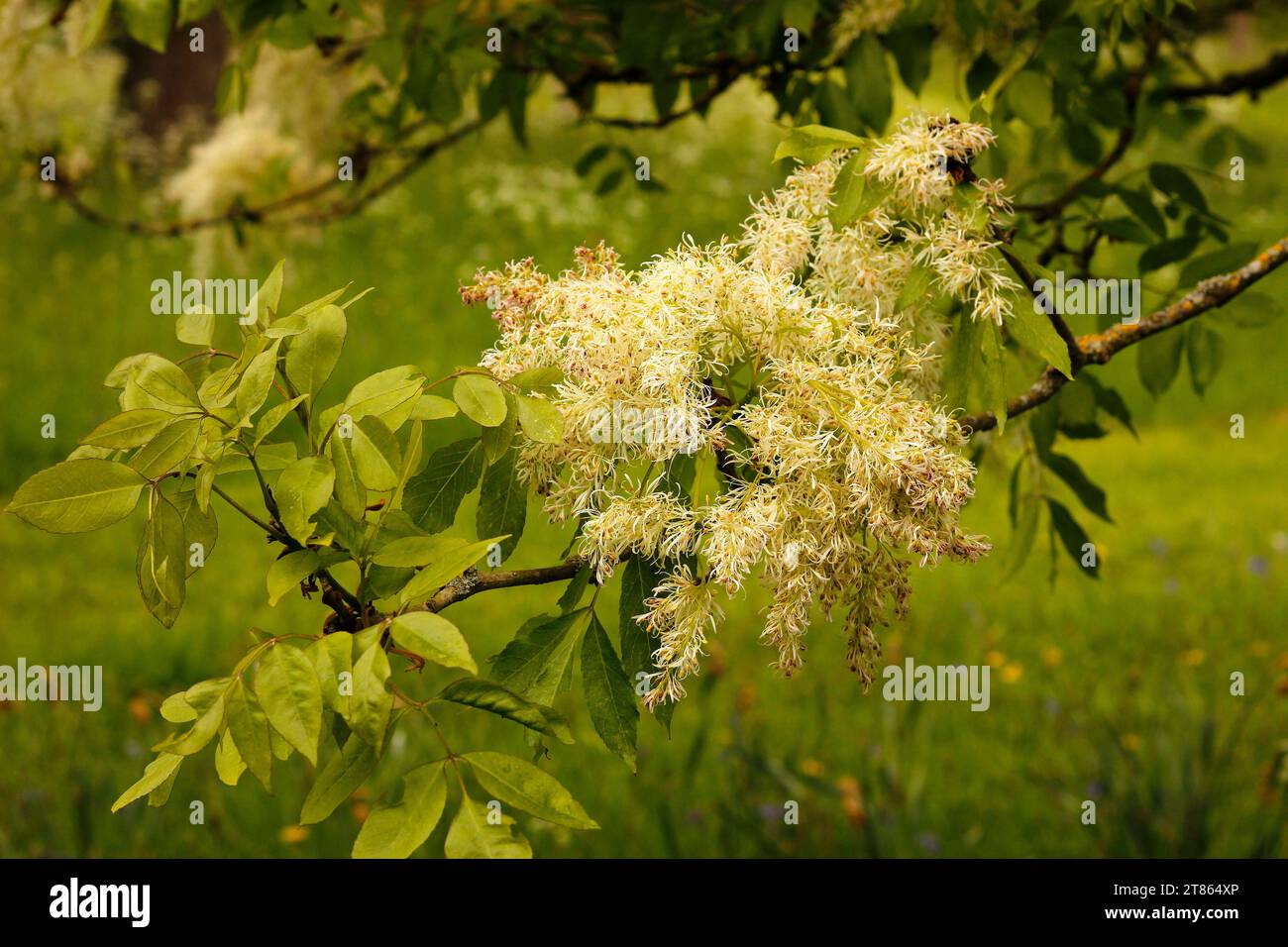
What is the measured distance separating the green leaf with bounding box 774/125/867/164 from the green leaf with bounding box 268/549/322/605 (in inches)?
26.1

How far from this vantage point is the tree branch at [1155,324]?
1.71m

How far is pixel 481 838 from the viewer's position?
1187 mm

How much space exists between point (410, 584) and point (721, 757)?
319 cm

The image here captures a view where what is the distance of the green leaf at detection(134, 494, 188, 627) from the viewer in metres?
1.21

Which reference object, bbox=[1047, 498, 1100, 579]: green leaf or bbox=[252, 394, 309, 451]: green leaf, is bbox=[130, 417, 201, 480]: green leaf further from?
bbox=[1047, 498, 1100, 579]: green leaf

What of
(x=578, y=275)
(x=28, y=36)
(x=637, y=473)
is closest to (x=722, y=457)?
(x=637, y=473)

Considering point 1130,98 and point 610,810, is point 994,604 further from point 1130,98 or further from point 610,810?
point 1130,98

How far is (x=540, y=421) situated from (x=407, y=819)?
41 cm

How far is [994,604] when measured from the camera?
18.5 ft

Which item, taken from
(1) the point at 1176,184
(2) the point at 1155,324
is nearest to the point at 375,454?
(2) the point at 1155,324

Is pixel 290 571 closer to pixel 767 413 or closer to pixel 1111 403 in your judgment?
pixel 767 413

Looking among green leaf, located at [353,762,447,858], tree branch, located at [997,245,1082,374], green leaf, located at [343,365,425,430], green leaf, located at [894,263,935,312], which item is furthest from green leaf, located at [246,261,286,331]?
tree branch, located at [997,245,1082,374]

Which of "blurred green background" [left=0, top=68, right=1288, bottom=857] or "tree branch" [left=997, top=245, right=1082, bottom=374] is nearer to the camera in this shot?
"tree branch" [left=997, top=245, right=1082, bottom=374]

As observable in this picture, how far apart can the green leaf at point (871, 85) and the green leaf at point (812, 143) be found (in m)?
1.02
